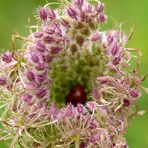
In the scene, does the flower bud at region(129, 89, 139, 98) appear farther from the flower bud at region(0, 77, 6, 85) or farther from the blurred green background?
the blurred green background

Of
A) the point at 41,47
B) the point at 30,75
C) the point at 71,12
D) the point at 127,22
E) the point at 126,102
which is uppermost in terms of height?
the point at 71,12

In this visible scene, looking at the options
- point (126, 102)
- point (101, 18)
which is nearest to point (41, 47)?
point (101, 18)

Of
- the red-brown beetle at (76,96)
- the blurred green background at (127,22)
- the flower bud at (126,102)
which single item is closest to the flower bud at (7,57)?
the red-brown beetle at (76,96)

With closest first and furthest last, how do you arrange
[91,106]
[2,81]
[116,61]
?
[91,106]
[116,61]
[2,81]

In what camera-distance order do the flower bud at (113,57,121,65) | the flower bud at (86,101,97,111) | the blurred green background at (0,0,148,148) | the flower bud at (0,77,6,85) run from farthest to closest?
the blurred green background at (0,0,148,148) < the flower bud at (0,77,6,85) < the flower bud at (113,57,121,65) < the flower bud at (86,101,97,111)

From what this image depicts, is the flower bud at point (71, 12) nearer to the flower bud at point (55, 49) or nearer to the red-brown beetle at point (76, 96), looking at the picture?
the flower bud at point (55, 49)

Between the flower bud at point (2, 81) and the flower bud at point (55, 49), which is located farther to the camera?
the flower bud at point (2, 81)

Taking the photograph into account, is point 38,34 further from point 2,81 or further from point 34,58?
point 2,81

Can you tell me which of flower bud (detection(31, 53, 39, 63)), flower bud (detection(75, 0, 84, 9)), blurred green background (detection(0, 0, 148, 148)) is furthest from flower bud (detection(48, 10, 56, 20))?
blurred green background (detection(0, 0, 148, 148))
